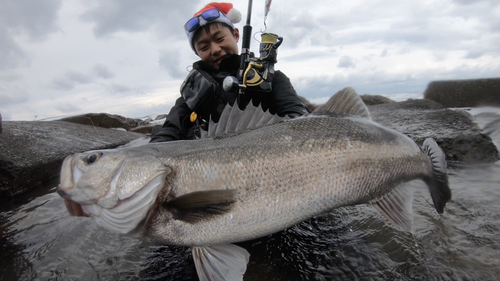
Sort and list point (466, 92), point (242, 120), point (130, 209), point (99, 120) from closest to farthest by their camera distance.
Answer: point (130, 209) → point (242, 120) → point (466, 92) → point (99, 120)

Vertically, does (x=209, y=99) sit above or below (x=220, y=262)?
above

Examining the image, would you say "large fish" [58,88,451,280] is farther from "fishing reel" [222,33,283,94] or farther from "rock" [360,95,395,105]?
"rock" [360,95,395,105]

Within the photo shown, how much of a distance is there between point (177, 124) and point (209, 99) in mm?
607

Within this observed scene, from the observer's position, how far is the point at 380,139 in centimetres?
211

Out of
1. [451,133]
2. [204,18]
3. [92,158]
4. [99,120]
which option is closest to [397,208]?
[92,158]

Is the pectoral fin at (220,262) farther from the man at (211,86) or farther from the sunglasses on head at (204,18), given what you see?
the sunglasses on head at (204,18)

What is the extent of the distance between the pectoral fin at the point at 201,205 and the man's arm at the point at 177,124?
1745mm

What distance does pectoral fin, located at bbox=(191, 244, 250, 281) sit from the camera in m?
1.75

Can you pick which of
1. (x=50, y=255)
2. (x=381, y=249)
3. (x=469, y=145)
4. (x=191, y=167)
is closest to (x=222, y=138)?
(x=191, y=167)

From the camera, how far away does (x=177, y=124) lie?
3709 mm

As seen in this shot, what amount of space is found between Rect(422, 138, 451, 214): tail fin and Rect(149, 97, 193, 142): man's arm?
2.88 meters

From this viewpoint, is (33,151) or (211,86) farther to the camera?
(33,151)

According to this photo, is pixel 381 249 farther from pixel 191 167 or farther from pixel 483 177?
pixel 483 177

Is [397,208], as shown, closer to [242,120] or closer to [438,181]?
[438,181]
